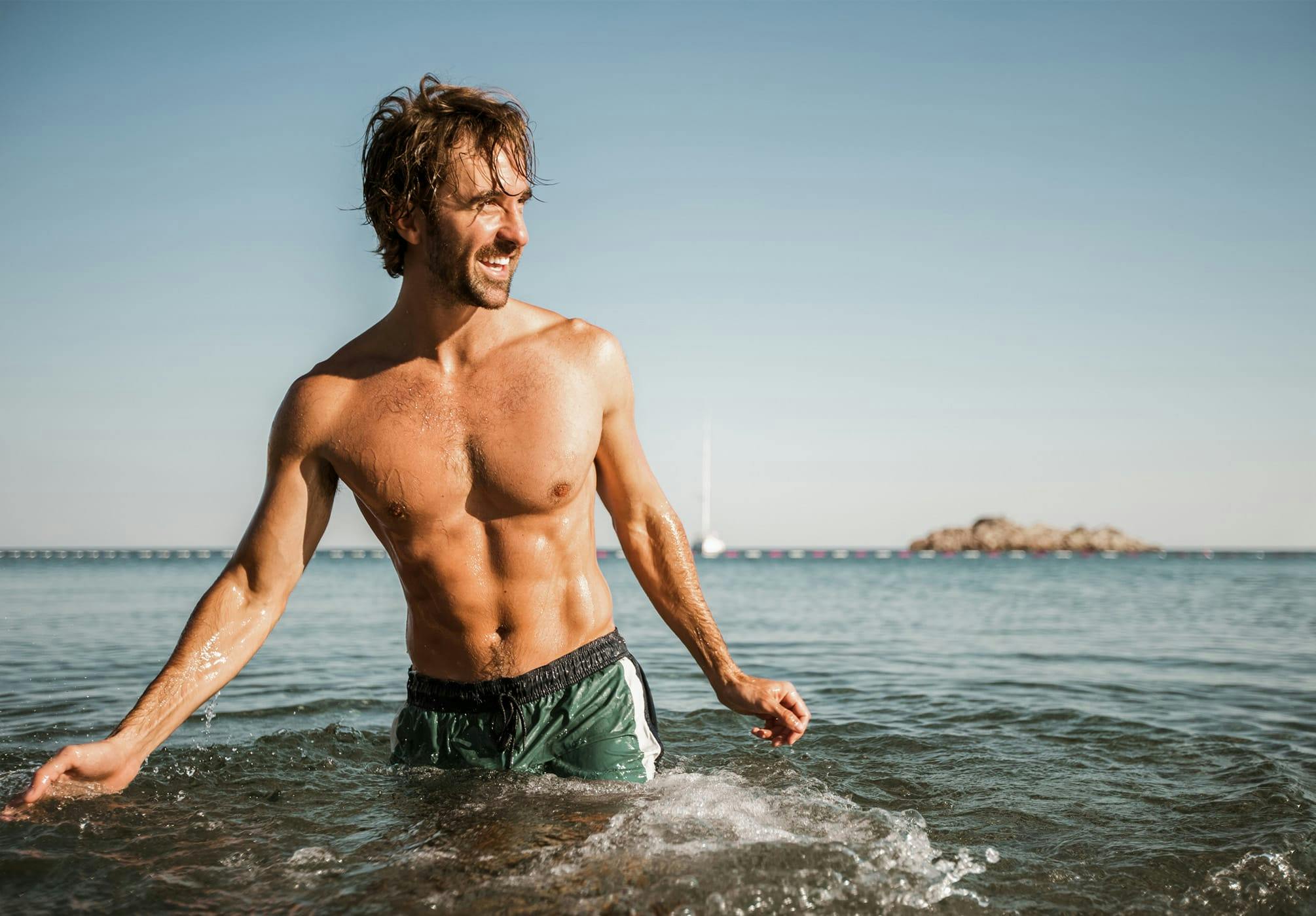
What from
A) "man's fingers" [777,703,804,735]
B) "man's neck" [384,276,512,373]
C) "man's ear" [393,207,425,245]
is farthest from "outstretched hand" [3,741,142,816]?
"man's fingers" [777,703,804,735]

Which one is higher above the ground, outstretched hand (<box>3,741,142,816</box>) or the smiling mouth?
the smiling mouth

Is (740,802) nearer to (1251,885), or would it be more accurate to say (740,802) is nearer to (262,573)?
(1251,885)

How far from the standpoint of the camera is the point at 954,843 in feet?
10.6

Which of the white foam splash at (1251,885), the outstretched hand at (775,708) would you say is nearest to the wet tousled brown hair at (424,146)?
the outstretched hand at (775,708)

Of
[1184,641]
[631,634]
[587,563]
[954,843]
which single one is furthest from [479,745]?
[1184,641]

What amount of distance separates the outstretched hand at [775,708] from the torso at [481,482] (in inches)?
24.8

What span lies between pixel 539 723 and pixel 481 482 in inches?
32.7

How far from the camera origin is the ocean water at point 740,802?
2.50 metres

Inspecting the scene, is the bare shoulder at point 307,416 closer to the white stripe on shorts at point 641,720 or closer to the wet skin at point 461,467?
the wet skin at point 461,467

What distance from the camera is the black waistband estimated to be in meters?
3.17

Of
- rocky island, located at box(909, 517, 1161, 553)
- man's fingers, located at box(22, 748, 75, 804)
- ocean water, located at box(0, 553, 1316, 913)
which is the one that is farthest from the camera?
rocky island, located at box(909, 517, 1161, 553)

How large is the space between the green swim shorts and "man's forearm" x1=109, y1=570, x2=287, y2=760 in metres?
0.61

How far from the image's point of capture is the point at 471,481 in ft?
10.1

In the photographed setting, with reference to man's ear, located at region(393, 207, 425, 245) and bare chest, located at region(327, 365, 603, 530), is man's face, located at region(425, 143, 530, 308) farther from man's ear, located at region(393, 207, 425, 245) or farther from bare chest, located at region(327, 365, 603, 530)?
bare chest, located at region(327, 365, 603, 530)
